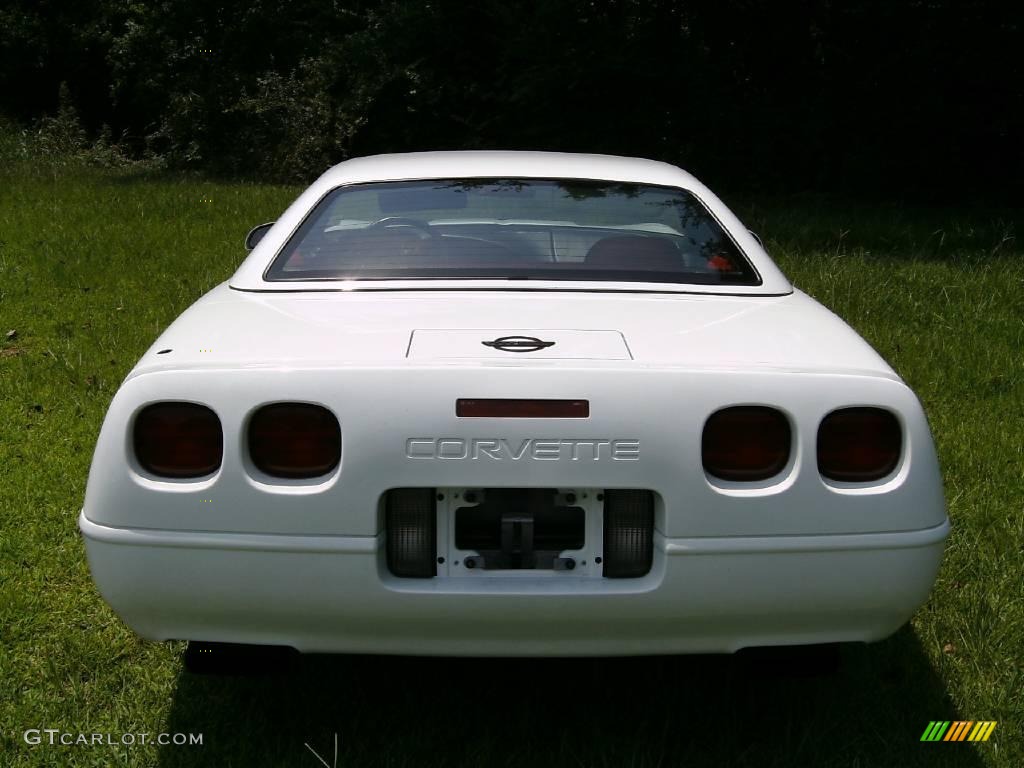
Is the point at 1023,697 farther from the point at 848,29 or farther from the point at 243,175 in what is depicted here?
the point at 243,175

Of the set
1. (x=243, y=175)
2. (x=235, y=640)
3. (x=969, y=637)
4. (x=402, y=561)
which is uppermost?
(x=402, y=561)

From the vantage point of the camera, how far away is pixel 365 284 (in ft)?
8.61

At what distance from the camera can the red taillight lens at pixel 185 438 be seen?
2000 millimetres

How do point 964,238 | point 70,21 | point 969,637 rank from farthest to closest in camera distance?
point 70,21
point 964,238
point 969,637

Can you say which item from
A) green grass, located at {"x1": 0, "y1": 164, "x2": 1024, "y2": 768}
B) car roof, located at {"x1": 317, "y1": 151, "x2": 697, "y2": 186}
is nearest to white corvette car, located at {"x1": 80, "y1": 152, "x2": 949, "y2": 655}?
green grass, located at {"x1": 0, "y1": 164, "x2": 1024, "y2": 768}

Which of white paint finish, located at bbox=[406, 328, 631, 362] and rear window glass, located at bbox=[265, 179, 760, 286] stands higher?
white paint finish, located at bbox=[406, 328, 631, 362]

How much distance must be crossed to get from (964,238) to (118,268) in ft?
27.9

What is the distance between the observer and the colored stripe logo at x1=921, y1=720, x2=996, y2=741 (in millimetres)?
2502

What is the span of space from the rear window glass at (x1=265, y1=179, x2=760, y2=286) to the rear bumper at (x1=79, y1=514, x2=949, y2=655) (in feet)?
3.05

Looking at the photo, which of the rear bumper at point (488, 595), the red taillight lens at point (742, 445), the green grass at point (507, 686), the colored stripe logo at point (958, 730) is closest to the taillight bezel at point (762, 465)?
the red taillight lens at point (742, 445)

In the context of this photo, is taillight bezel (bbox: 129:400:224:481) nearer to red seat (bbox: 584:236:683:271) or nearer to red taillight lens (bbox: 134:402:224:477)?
red taillight lens (bbox: 134:402:224:477)

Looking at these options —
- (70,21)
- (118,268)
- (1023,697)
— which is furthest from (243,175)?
(1023,697)

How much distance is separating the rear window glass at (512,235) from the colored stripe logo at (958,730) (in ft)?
3.97

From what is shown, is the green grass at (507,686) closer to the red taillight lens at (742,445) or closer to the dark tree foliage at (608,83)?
the red taillight lens at (742,445)
